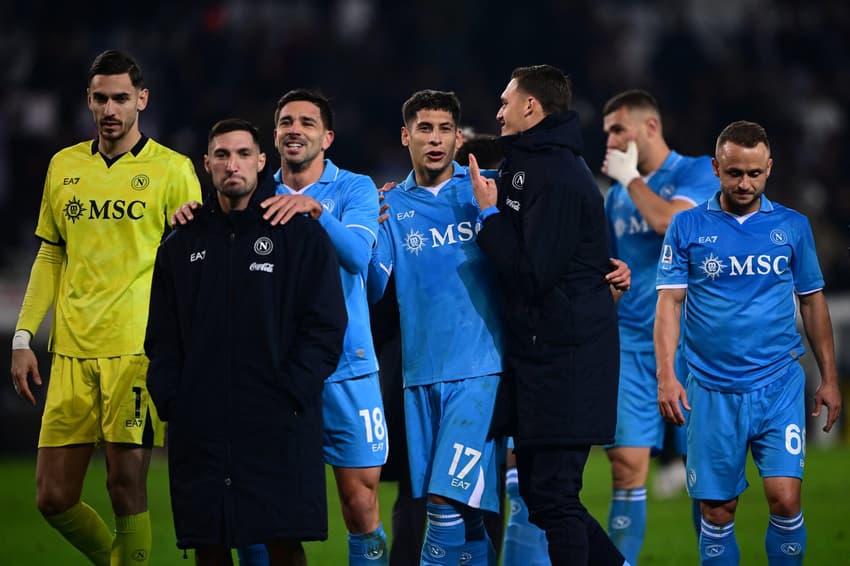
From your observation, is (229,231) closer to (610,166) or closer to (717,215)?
(717,215)

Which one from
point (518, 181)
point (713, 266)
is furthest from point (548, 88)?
point (713, 266)

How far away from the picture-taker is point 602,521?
9.93 meters

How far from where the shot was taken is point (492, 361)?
595 cm

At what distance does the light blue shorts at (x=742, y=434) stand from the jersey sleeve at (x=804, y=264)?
1.30ft

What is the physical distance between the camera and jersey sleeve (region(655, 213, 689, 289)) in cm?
639

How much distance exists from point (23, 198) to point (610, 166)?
1084cm

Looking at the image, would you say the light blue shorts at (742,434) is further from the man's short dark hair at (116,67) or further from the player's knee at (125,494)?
the man's short dark hair at (116,67)

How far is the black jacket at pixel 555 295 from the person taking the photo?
5.68 meters

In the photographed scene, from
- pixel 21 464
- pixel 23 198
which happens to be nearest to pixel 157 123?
pixel 23 198

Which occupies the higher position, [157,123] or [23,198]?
[157,123]

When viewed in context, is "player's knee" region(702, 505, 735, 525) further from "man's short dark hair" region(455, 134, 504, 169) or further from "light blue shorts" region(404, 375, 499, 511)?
"man's short dark hair" region(455, 134, 504, 169)

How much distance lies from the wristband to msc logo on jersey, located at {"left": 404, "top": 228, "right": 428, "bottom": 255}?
197 cm

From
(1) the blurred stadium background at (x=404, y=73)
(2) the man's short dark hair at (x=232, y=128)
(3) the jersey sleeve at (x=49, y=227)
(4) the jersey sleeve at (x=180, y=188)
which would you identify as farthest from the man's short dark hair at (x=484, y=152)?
(1) the blurred stadium background at (x=404, y=73)

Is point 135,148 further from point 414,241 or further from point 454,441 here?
point 454,441
